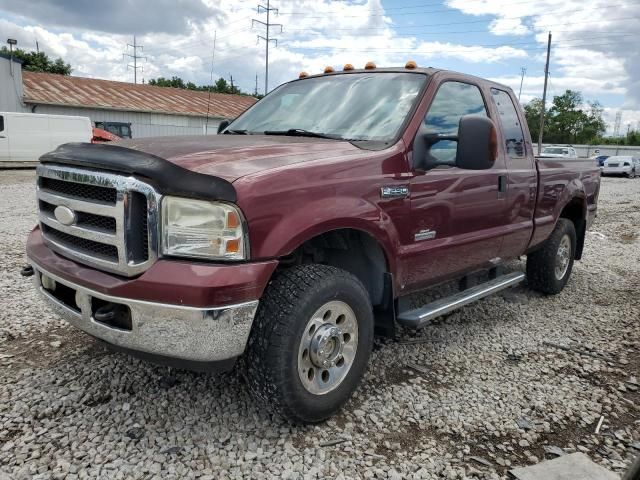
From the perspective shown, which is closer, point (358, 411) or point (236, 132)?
point (358, 411)

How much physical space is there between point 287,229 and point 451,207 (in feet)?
4.87

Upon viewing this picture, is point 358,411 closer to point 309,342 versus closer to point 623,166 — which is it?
point 309,342

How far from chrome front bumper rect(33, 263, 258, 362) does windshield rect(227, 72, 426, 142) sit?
1497 mm

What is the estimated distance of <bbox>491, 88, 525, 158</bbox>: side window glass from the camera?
4.32m

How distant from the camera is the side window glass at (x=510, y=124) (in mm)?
4324

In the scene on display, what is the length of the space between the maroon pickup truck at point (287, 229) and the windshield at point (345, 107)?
14 mm

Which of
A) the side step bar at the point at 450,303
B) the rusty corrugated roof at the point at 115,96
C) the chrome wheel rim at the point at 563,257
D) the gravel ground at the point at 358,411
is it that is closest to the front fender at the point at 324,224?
the side step bar at the point at 450,303

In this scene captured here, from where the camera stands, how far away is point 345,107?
353 centimetres

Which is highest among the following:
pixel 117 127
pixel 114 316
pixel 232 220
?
pixel 117 127

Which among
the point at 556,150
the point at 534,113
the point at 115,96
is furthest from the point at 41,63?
the point at 534,113

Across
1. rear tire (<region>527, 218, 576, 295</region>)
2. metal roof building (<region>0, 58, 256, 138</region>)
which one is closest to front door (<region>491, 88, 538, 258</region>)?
rear tire (<region>527, 218, 576, 295</region>)

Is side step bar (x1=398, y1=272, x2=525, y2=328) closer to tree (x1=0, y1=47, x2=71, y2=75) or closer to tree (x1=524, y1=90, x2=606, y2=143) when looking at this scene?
tree (x1=0, y1=47, x2=71, y2=75)

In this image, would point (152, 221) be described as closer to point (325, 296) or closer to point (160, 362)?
point (160, 362)

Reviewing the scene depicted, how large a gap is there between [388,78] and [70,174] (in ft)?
7.17
